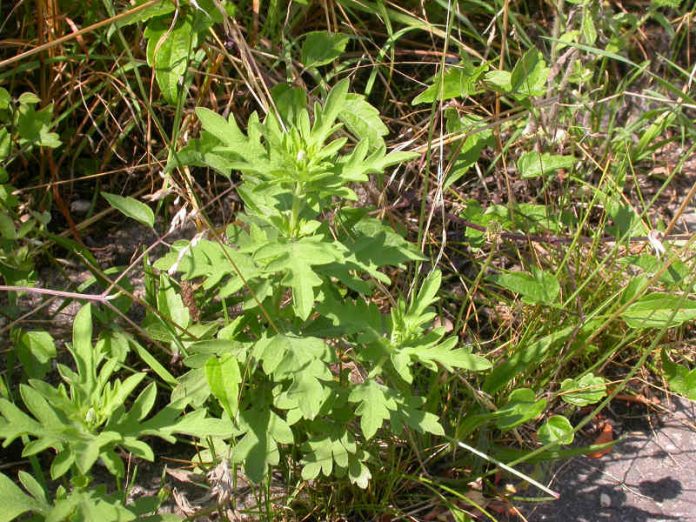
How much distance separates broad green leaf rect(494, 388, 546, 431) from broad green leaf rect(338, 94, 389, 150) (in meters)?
0.86

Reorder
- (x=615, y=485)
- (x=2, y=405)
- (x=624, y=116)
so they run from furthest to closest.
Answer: (x=624, y=116) < (x=615, y=485) < (x=2, y=405)

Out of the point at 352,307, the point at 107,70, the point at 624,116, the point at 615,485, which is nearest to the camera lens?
the point at 352,307

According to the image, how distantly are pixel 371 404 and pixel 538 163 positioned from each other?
119 centimetres

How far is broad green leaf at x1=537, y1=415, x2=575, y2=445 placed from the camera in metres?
2.40

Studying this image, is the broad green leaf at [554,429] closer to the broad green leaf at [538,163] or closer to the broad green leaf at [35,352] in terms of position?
the broad green leaf at [538,163]

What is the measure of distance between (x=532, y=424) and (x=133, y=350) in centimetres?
122

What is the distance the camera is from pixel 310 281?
1.86 metres

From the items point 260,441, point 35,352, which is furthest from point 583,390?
point 35,352

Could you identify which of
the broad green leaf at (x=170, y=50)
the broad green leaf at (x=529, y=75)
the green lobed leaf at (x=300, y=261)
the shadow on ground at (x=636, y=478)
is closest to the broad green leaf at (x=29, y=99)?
the broad green leaf at (x=170, y=50)

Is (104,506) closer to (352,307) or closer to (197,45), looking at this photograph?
(352,307)

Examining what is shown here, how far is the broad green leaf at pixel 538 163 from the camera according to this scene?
277cm

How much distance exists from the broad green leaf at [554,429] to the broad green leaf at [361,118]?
38.4 inches

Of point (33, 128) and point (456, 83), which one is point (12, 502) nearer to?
point (33, 128)

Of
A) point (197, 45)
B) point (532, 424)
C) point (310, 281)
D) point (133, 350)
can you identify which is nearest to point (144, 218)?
point (133, 350)
